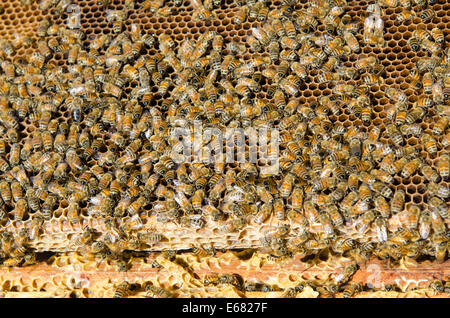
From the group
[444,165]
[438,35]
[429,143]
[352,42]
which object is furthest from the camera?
[352,42]

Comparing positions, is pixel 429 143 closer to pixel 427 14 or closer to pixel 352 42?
pixel 352 42

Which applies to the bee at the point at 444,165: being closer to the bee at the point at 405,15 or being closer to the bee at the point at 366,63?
the bee at the point at 366,63

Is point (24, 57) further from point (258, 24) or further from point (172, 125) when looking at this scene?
point (258, 24)

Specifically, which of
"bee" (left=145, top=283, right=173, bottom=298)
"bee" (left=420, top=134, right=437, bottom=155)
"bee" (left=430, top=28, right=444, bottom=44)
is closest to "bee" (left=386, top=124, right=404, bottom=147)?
"bee" (left=420, top=134, right=437, bottom=155)

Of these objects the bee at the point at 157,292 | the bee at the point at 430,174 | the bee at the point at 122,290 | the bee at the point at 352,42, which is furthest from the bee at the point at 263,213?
the bee at the point at 352,42

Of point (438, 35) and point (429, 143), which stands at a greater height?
point (438, 35)

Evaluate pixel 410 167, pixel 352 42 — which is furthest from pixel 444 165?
pixel 352 42

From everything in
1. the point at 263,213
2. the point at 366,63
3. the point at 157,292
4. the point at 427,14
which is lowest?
the point at 157,292

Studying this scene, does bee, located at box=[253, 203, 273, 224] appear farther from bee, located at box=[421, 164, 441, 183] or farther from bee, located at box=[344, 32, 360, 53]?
bee, located at box=[344, 32, 360, 53]

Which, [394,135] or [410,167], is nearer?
[410,167]
